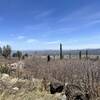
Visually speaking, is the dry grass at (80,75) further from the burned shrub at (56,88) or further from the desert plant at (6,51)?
the desert plant at (6,51)

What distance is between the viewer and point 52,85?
9.94m

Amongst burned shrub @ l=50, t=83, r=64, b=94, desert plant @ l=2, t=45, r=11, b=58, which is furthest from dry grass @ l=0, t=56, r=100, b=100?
desert plant @ l=2, t=45, r=11, b=58

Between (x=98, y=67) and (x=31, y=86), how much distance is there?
3.09 metres

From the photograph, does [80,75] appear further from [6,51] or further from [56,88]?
[6,51]

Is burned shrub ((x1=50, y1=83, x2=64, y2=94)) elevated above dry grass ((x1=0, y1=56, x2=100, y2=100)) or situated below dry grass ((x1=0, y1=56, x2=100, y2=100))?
below

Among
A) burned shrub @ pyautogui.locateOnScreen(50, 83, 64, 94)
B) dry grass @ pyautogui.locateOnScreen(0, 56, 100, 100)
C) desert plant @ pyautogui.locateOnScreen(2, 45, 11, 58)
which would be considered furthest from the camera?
desert plant @ pyautogui.locateOnScreen(2, 45, 11, 58)

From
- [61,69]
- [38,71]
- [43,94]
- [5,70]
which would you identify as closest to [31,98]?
[43,94]

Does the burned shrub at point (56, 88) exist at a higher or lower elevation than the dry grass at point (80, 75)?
lower

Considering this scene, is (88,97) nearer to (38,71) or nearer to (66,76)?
(66,76)

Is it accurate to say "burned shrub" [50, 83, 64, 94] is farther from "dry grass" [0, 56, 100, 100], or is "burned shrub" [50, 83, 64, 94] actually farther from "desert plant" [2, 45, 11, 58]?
"desert plant" [2, 45, 11, 58]

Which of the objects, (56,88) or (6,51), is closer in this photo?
(56,88)

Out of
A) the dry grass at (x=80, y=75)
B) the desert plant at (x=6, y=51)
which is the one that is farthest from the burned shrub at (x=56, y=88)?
the desert plant at (x=6, y=51)

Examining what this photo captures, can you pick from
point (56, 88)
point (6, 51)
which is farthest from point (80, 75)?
point (6, 51)

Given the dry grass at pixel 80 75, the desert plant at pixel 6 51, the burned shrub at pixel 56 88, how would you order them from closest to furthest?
the dry grass at pixel 80 75
the burned shrub at pixel 56 88
the desert plant at pixel 6 51
